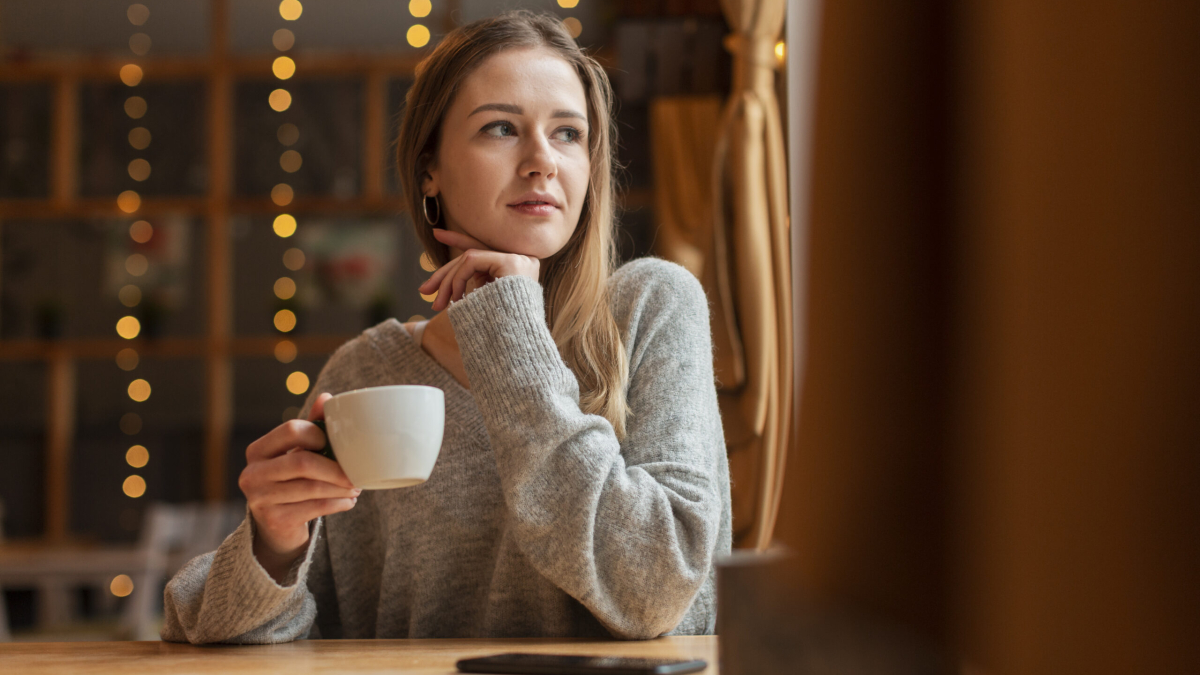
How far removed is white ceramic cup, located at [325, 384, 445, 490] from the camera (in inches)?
26.0

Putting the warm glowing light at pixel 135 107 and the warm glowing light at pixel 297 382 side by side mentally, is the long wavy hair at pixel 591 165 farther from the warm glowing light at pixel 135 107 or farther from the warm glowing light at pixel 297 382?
the warm glowing light at pixel 135 107

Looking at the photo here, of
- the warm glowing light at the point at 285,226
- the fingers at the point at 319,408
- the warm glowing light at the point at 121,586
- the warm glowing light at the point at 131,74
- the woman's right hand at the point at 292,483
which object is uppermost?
the warm glowing light at the point at 131,74

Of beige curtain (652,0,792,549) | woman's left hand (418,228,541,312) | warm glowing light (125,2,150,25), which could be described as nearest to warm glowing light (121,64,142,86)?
warm glowing light (125,2,150,25)

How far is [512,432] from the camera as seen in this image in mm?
806

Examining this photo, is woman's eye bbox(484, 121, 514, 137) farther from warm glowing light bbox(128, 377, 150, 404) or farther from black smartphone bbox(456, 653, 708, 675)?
warm glowing light bbox(128, 377, 150, 404)

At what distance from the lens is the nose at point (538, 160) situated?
3.61 feet

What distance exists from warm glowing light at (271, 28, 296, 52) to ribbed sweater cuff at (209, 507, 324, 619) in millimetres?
4300

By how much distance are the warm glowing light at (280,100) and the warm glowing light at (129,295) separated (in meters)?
1.06

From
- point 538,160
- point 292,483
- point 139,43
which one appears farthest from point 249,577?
point 139,43

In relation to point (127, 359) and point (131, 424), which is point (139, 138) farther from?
point (131, 424)

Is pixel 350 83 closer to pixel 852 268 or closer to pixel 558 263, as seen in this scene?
pixel 558 263

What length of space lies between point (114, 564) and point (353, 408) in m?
3.60

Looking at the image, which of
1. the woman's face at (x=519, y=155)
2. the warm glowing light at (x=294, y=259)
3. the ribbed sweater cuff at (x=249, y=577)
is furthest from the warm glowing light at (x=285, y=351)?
the ribbed sweater cuff at (x=249, y=577)

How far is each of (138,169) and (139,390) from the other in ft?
3.38
